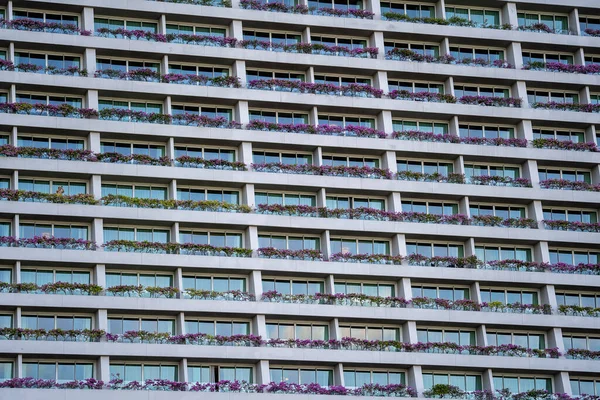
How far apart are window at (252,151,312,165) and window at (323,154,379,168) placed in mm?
1143

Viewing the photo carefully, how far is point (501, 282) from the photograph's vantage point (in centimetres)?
7938

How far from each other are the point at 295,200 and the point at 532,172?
47.2 ft

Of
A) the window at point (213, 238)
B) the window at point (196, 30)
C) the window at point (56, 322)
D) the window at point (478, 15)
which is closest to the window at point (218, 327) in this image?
the window at point (213, 238)

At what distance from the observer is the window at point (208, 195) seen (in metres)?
78.1

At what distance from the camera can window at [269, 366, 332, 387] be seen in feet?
245

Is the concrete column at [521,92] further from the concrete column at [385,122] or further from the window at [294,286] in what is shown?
the window at [294,286]

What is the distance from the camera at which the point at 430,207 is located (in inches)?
3201

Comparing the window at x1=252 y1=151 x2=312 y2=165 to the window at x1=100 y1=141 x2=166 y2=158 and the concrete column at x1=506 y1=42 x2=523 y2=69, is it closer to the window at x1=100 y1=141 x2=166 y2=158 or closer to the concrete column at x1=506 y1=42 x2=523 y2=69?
the window at x1=100 y1=141 x2=166 y2=158

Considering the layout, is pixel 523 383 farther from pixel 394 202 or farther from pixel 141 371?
pixel 141 371

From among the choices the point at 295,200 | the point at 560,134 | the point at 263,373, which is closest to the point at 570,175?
the point at 560,134

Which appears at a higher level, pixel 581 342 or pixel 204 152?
pixel 204 152

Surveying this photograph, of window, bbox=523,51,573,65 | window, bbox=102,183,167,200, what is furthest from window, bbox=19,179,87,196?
window, bbox=523,51,573,65

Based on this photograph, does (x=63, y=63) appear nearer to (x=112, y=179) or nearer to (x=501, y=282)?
(x=112, y=179)

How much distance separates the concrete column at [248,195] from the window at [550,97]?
19.0 meters
